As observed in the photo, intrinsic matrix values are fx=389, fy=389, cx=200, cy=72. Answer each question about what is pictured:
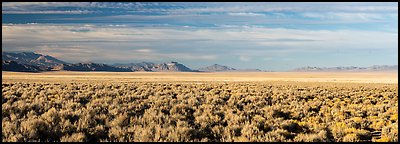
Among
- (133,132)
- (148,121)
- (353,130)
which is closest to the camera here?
(133,132)

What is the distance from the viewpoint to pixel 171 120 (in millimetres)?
13586

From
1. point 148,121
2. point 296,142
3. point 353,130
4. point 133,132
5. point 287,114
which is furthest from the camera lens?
point 287,114

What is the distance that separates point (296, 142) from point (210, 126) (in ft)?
10.9

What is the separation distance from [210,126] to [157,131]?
2.38m

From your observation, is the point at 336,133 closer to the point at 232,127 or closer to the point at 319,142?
the point at 319,142

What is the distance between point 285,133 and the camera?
1188cm

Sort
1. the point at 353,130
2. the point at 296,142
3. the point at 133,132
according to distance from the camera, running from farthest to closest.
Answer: the point at 353,130
the point at 133,132
the point at 296,142

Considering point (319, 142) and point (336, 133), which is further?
point (336, 133)

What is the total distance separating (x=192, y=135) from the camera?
1143 centimetres

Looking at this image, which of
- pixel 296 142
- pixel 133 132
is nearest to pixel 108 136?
pixel 133 132

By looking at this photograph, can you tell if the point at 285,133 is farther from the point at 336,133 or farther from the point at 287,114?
the point at 287,114

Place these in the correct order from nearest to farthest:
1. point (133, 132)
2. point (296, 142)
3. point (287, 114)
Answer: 1. point (296, 142)
2. point (133, 132)
3. point (287, 114)

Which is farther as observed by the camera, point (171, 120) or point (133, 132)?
point (171, 120)

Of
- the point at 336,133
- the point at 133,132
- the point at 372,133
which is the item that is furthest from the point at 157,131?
the point at 372,133
